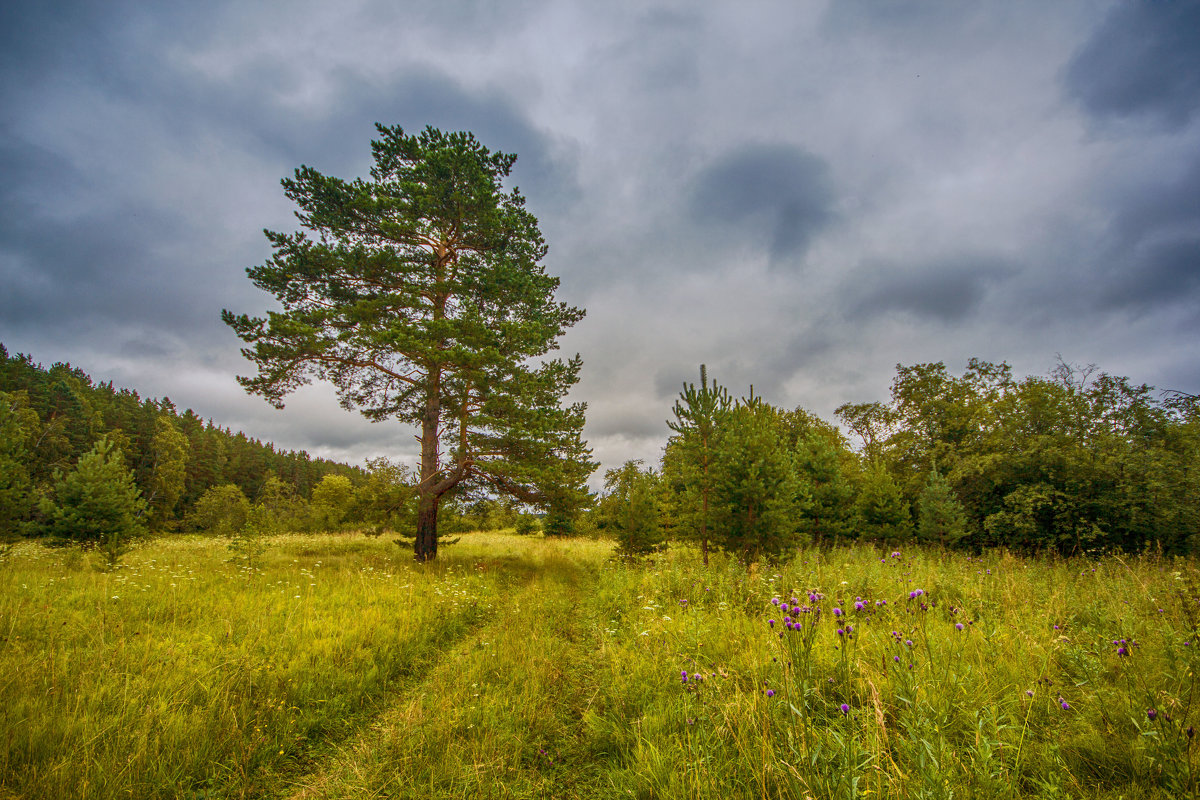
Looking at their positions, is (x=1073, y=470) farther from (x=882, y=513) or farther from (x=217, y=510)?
(x=217, y=510)

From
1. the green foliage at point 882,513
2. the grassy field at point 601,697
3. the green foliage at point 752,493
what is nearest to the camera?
the grassy field at point 601,697

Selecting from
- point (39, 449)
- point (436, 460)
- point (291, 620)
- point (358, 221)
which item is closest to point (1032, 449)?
point (436, 460)

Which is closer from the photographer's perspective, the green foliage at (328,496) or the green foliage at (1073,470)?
the green foliage at (1073,470)

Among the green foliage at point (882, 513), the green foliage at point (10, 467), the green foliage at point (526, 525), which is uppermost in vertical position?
the green foliage at point (10, 467)

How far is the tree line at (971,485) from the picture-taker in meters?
10.4

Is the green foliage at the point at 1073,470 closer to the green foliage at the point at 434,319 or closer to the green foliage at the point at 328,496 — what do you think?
the green foliage at the point at 434,319

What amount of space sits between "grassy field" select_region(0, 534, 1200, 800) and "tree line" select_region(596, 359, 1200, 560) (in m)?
4.21

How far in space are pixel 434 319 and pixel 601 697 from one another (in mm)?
10630

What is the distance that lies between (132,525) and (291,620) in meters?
18.6

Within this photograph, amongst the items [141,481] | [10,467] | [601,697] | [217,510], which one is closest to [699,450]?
[601,697]

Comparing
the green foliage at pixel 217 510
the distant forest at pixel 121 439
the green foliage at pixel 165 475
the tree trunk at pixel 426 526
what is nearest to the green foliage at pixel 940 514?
the tree trunk at pixel 426 526

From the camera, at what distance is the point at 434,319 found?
11.5m

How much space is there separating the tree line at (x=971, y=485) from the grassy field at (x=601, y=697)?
13.8ft

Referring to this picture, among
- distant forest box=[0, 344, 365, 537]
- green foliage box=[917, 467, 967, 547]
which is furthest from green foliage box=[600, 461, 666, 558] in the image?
distant forest box=[0, 344, 365, 537]
